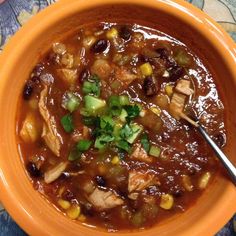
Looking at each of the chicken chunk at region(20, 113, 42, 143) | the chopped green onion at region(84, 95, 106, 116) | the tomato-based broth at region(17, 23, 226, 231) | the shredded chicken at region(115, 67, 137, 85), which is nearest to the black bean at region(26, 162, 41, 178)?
the tomato-based broth at region(17, 23, 226, 231)

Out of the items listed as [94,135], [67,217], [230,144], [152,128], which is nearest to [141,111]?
[152,128]

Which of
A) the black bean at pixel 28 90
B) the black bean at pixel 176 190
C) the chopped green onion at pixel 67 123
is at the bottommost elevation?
the black bean at pixel 176 190

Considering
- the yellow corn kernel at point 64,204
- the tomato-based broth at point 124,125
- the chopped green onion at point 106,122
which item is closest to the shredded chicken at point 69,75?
the tomato-based broth at point 124,125

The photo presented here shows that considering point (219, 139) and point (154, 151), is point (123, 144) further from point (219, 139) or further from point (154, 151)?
point (219, 139)

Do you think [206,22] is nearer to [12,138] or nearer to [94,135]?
[94,135]

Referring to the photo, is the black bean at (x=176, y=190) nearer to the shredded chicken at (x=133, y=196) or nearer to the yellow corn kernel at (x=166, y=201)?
the yellow corn kernel at (x=166, y=201)

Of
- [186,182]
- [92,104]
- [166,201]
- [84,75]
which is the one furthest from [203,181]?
[84,75]
